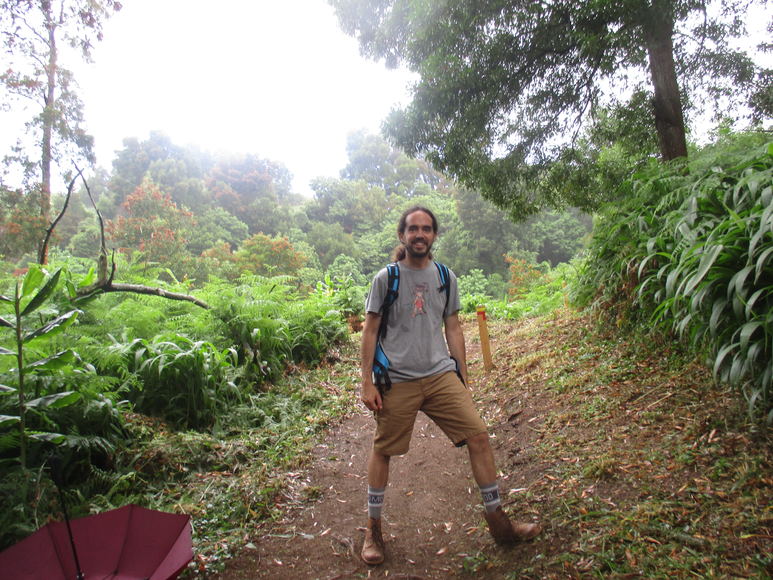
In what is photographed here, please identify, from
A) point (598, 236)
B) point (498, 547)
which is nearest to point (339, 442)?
point (498, 547)

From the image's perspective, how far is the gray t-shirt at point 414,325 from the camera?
2.41 meters

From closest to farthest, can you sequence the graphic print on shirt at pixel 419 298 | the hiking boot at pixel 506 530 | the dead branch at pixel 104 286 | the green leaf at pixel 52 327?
the hiking boot at pixel 506 530 → the graphic print on shirt at pixel 419 298 → the green leaf at pixel 52 327 → the dead branch at pixel 104 286

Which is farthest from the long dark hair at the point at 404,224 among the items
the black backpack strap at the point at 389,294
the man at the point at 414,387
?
the black backpack strap at the point at 389,294

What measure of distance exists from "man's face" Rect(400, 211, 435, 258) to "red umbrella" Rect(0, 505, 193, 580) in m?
1.71

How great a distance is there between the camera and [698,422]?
254 centimetres

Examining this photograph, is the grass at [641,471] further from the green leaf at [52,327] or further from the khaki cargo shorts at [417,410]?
the green leaf at [52,327]

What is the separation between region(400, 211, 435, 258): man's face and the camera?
249 cm

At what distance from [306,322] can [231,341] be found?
1.60 m

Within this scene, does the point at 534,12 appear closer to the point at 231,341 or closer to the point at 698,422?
the point at 698,422

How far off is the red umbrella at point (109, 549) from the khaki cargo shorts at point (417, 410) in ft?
3.32

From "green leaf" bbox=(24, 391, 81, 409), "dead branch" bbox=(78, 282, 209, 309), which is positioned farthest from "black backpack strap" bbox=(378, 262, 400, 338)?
"dead branch" bbox=(78, 282, 209, 309)

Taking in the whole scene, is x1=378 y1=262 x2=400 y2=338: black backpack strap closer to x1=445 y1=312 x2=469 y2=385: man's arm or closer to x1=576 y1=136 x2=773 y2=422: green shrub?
x1=445 y1=312 x2=469 y2=385: man's arm

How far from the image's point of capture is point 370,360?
94.3 inches

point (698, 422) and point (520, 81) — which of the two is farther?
point (520, 81)
